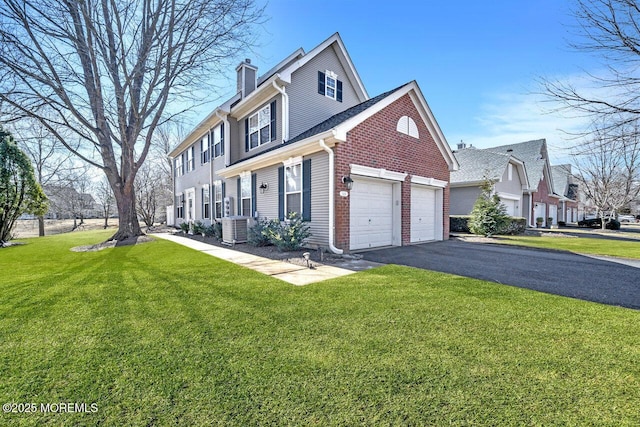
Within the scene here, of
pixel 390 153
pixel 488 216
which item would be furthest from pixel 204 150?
pixel 488 216

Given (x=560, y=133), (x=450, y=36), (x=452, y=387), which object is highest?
(x=450, y=36)

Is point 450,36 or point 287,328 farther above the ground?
point 450,36

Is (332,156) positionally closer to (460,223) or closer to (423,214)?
(423,214)

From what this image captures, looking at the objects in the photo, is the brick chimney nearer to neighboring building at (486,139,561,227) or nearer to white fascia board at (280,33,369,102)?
white fascia board at (280,33,369,102)

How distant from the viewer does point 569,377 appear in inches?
92.6

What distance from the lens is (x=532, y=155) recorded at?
86.1 feet

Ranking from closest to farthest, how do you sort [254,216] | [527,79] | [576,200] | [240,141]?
[527,79], [254,216], [240,141], [576,200]

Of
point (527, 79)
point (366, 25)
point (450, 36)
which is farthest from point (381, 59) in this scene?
point (527, 79)

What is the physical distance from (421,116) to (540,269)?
271 inches

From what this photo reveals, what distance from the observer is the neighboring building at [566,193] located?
3228 centimetres

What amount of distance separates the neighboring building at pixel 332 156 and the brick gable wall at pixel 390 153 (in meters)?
0.03

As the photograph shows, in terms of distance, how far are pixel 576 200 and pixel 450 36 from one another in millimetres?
38152

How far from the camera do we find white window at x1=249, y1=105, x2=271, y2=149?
12.0 m

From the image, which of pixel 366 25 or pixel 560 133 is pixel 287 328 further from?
pixel 366 25
